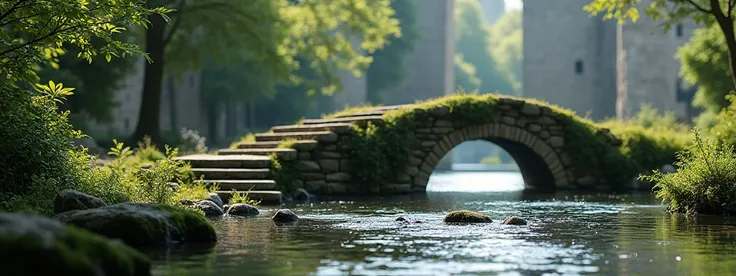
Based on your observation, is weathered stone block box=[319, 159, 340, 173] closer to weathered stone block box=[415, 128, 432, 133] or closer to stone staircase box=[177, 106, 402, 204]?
stone staircase box=[177, 106, 402, 204]

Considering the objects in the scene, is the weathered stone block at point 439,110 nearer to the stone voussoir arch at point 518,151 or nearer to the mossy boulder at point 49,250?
the stone voussoir arch at point 518,151

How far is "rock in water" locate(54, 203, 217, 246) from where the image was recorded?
10977 mm

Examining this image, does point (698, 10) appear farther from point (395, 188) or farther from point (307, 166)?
point (307, 166)

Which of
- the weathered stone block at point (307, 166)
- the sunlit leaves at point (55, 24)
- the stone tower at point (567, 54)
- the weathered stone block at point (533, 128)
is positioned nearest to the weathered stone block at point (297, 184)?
the weathered stone block at point (307, 166)

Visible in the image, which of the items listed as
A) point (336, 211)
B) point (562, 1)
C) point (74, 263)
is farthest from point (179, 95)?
point (74, 263)

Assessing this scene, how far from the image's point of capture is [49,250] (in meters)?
6.85

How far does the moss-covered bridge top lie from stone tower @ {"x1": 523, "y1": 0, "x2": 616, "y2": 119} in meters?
27.3

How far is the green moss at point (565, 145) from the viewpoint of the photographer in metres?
23.2

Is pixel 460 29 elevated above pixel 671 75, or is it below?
above

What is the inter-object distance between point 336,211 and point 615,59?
39066 millimetres

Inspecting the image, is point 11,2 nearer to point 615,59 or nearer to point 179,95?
point 179,95

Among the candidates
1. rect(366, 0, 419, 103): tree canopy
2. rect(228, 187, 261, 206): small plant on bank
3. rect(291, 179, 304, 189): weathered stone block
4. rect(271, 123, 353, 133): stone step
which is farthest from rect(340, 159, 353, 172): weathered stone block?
rect(366, 0, 419, 103): tree canopy

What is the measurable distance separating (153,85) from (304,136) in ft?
27.1

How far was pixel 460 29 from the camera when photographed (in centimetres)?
10200
